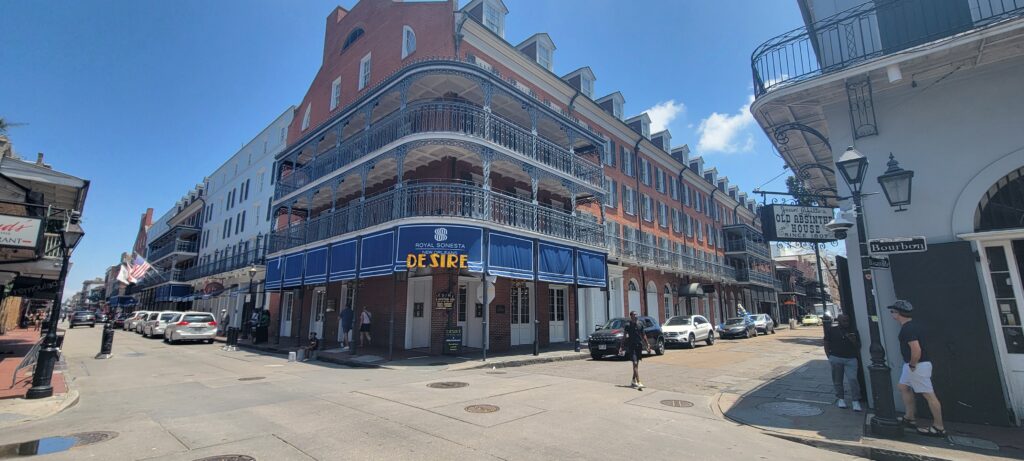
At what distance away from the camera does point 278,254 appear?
73.2 feet

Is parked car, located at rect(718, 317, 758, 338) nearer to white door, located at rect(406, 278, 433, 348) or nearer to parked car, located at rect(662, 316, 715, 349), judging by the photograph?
parked car, located at rect(662, 316, 715, 349)

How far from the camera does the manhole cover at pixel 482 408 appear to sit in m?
7.42

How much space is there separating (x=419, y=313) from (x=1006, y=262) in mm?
16365

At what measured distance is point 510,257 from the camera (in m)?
16.1

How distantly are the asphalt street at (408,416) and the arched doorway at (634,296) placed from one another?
14538 millimetres

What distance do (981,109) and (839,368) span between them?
483 cm

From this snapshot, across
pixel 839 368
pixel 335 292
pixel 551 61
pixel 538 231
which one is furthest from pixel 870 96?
pixel 335 292

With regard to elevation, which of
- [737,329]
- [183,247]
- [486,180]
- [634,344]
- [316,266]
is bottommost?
[737,329]

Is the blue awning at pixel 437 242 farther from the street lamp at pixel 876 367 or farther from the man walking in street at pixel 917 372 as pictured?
the man walking in street at pixel 917 372

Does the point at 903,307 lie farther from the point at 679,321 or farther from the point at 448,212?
the point at 679,321

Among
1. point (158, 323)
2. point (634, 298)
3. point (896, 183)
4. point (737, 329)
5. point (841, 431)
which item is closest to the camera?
point (841, 431)

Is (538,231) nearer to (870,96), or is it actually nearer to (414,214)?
(414,214)

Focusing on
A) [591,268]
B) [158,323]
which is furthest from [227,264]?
[591,268]

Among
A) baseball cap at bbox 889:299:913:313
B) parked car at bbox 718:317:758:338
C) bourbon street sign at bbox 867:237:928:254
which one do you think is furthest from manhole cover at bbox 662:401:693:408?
parked car at bbox 718:317:758:338
